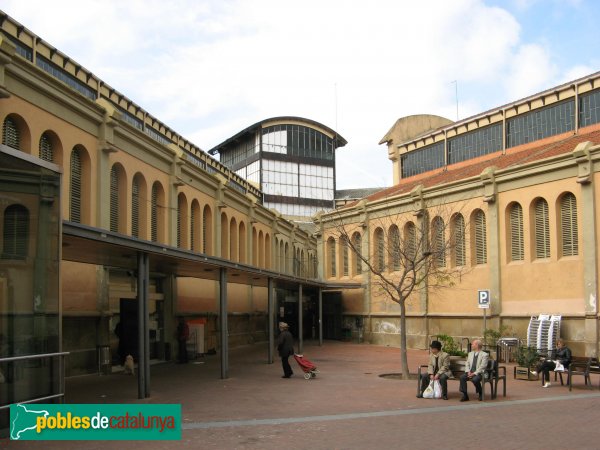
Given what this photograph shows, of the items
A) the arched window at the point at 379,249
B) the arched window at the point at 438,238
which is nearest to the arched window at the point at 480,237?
the arched window at the point at 438,238

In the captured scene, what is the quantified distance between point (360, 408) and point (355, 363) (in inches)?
454

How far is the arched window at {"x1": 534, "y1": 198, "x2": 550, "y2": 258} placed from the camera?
85.6 ft

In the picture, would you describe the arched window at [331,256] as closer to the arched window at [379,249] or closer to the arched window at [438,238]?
the arched window at [379,249]

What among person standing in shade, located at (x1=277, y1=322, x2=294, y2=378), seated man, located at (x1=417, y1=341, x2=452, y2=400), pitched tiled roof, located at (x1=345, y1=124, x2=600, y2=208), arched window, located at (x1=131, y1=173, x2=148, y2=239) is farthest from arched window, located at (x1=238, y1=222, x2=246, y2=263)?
seated man, located at (x1=417, y1=341, x2=452, y2=400)

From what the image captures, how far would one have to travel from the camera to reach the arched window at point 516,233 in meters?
27.1

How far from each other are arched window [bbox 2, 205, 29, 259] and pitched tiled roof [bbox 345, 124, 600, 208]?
21.2 metres

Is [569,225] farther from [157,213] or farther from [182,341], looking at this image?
[157,213]

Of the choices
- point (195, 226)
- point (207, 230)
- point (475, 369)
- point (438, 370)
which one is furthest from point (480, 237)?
point (438, 370)

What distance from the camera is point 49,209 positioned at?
10.2m

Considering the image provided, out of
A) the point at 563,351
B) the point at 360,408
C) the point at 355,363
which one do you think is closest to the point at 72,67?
the point at 355,363

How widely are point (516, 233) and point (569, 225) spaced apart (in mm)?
2484

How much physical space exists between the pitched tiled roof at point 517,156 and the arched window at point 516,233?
1.83 m

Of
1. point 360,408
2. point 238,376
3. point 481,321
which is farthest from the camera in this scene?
point 481,321

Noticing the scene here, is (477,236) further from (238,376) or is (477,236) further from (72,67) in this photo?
(72,67)
